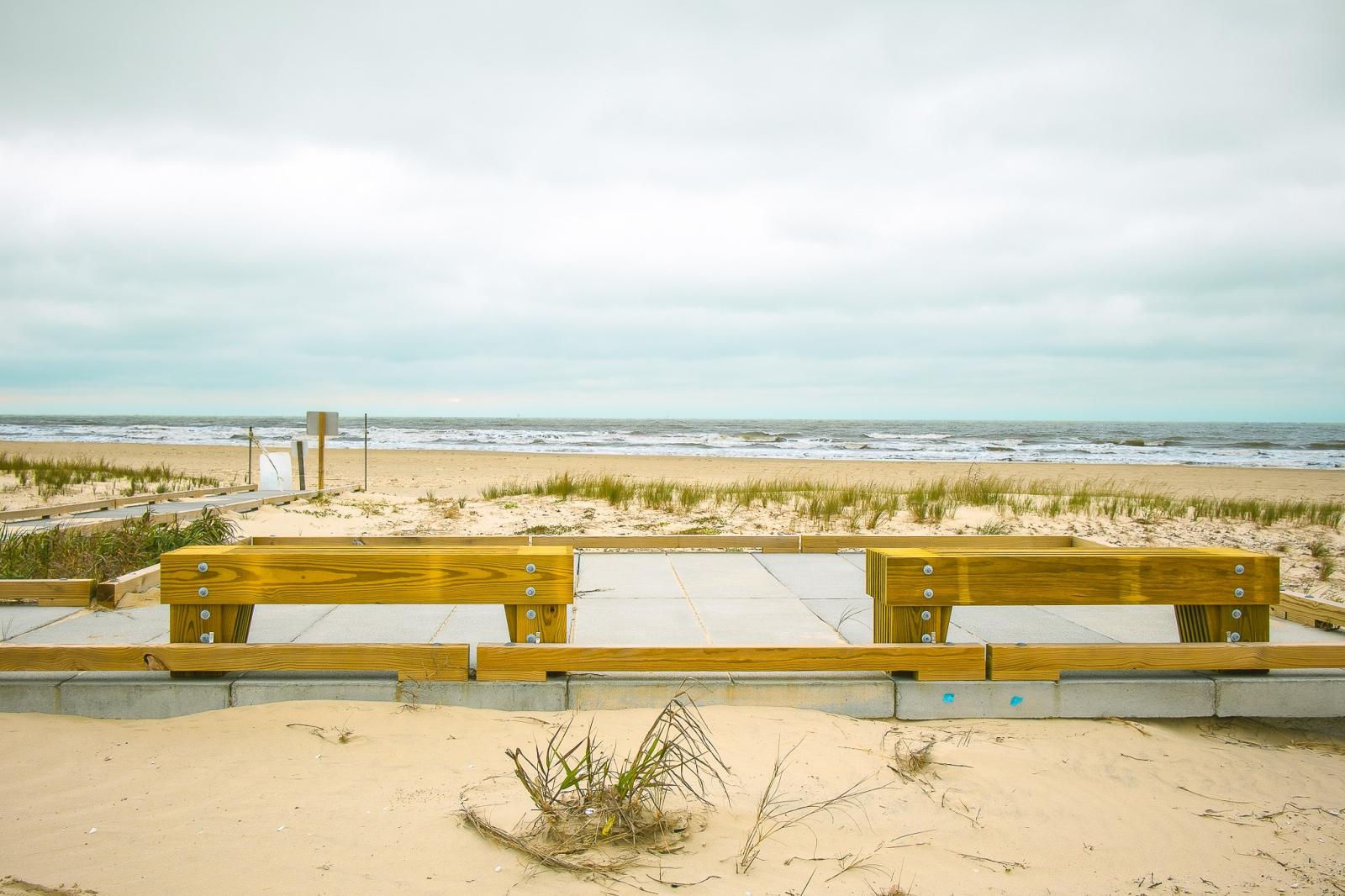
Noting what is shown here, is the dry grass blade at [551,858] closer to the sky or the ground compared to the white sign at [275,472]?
closer to the ground

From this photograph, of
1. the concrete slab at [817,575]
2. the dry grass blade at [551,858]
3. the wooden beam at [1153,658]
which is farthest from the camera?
the concrete slab at [817,575]

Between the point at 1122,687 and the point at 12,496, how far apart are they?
1431cm

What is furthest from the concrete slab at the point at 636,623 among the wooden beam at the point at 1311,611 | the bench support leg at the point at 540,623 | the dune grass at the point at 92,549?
the dune grass at the point at 92,549

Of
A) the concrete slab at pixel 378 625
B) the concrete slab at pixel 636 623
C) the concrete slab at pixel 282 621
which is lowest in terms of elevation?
the concrete slab at pixel 282 621

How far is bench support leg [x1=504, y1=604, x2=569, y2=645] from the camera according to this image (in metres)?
3.77

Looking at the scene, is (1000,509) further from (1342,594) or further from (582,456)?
(582,456)

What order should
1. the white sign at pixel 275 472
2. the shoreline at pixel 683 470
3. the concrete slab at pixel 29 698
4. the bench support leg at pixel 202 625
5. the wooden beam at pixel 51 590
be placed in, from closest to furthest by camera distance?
the concrete slab at pixel 29 698 → the bench support leg at pixel 202 625 → the wooden beam at pixel 51 590 → the white sign at pixel 275 472 → the shoreline at pixel 683 470

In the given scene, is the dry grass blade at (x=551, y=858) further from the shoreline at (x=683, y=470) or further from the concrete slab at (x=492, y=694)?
the shoreline at (x=683, y=470)

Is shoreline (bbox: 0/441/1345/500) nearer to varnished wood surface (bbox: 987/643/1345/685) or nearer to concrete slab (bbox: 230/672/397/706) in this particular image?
concrete slab (bbox: 230/672/397/706)

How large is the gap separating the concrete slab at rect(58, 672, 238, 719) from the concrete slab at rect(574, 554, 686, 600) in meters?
2.39

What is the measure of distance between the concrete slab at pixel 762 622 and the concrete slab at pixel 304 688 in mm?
1732

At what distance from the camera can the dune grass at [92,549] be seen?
5.99 metres

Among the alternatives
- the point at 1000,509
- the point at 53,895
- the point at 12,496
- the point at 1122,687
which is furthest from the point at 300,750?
the point at 12,496

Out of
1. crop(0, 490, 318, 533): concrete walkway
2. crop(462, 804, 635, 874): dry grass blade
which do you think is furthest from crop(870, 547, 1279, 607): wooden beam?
crop(0, 490, 318, 533): concrete walkway
